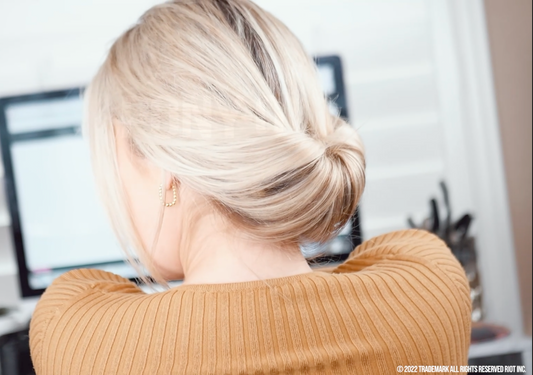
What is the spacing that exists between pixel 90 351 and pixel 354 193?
0.32 metres

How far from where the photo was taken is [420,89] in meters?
1.56

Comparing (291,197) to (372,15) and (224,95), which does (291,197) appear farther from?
(372,15)

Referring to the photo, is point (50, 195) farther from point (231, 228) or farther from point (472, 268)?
point (472, 268)

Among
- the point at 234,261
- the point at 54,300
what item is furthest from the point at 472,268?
the point at 54,300

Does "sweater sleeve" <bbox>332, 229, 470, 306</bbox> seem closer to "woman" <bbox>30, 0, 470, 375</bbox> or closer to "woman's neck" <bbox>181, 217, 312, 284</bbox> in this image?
"woman" <bbox>30, 0, 470, 375</bbox>

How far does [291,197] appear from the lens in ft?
1.89

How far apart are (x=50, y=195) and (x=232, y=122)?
36.7 inches

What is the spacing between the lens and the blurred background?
1435 mm

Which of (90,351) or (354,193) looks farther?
(354,193)

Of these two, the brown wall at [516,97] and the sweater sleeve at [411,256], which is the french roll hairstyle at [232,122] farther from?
the brown wall at [516,97]

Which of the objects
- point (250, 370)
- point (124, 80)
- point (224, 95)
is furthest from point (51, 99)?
point (250, 370)

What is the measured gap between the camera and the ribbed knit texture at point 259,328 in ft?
1.69

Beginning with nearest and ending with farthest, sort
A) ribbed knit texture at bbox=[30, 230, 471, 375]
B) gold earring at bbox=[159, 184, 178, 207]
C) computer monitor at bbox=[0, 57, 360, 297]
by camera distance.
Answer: ribbed knit texture at bbox=[30, 230, 471, 375] → gold earring at bbox=[159, 184, 178, 207] → computer monitor at bbox=[0, 57, 360, 297]

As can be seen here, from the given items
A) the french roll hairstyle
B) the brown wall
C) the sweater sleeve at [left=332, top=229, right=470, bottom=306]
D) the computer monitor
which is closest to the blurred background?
the brown wall
